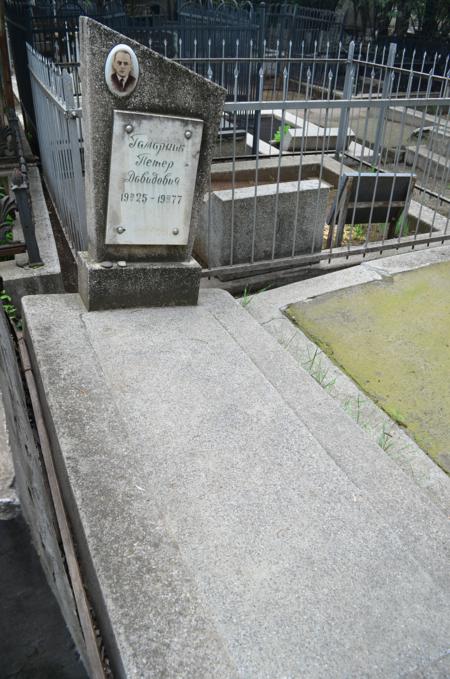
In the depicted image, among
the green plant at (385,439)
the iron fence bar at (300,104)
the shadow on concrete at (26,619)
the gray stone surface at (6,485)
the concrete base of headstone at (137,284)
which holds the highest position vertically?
the iron fence bar at (300,104)

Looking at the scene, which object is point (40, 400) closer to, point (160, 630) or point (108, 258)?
point (108, 258)

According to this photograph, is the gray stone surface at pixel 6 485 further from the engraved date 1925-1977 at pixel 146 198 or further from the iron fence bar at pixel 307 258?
the iron fence bar at pixel 307 258

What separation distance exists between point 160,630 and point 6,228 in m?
3.45

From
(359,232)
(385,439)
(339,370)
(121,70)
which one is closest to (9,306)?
(121,70)

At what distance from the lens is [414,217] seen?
5602 millimetres

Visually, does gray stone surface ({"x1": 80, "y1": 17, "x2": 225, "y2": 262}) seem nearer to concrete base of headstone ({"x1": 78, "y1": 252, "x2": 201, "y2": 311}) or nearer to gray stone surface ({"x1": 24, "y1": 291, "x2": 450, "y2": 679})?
concrete base of headstone ({"x1": 78, "y1": 252, "x2": 201, "y2": 311})

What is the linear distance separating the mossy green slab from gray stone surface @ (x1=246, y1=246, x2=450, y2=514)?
0.07 m

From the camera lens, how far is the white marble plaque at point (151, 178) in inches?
118

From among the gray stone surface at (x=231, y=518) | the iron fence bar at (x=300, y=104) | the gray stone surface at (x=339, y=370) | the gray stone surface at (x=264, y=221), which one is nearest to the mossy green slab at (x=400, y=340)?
the gray stone surface at (x=339, y=370)

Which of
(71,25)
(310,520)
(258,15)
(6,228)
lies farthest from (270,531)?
(258,15)

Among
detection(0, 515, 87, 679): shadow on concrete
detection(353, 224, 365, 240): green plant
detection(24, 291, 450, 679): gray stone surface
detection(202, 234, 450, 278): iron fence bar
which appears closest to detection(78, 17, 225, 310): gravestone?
detection(24, 291, 450, 679): gray stone surface

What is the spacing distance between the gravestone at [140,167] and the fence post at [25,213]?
26.7 inches

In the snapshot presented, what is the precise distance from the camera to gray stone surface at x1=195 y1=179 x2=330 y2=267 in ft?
14.4

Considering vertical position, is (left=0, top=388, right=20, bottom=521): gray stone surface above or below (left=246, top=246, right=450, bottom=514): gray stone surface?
above
